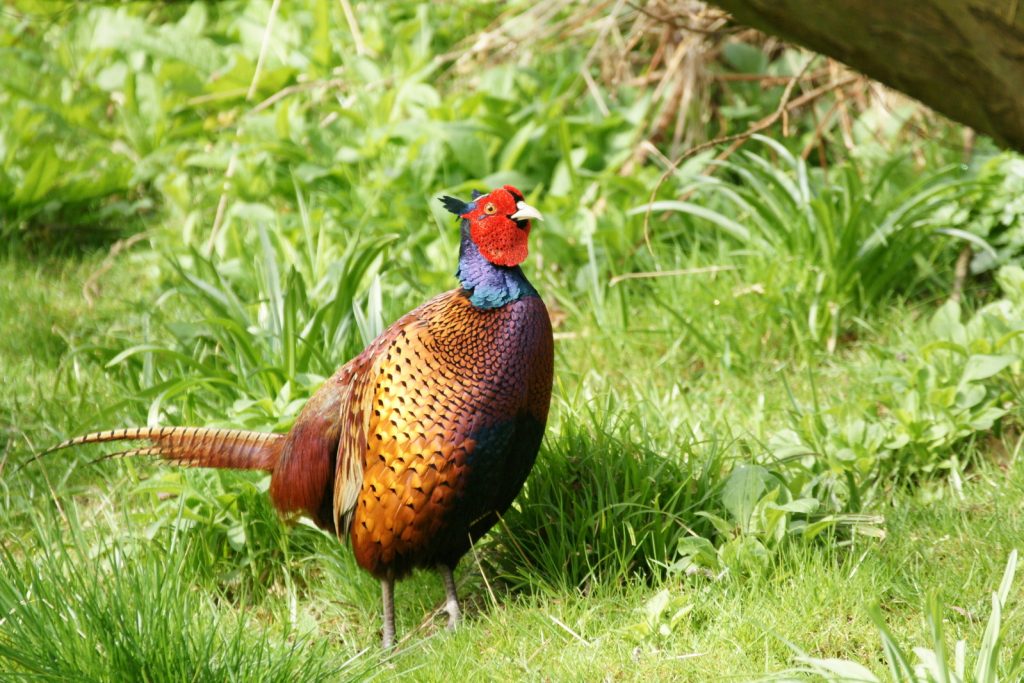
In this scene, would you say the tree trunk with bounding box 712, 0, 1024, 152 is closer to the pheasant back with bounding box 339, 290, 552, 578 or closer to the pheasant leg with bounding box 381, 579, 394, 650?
the pheasant back with bounding box 339, 290, 552, 578

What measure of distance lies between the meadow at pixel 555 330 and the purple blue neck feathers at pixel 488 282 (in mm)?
542

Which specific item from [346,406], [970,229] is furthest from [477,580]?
[970,229]

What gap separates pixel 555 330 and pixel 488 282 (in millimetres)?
1600

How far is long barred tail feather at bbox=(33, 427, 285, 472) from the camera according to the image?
3.13 m

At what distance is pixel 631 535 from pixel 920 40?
1418 mm

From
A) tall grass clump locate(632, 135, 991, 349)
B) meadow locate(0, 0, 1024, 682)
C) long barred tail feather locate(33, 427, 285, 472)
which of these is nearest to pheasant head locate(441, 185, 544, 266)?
meadow locate(0, 0, 1024, 682)

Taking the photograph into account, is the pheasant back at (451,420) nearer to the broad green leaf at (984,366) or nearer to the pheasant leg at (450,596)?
the pheasant leg at (450,596)

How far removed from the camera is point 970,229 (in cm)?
414

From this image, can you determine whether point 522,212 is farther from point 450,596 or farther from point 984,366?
point 984,366

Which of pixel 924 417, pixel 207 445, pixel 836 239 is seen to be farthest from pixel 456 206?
pixel 836 239

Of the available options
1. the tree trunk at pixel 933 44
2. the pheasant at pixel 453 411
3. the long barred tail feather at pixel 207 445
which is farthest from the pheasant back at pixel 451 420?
the tree trunk at pixel 933 44

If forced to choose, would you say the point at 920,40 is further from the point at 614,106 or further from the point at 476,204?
the point at 614,106

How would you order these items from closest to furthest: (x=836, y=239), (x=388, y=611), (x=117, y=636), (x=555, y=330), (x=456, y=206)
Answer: (x=117, y=636) < (x=456, y=206) < (x=388, y=611) < (x=836, y=239) < (x=555, y=330)

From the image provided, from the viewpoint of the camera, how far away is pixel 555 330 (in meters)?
4.42
